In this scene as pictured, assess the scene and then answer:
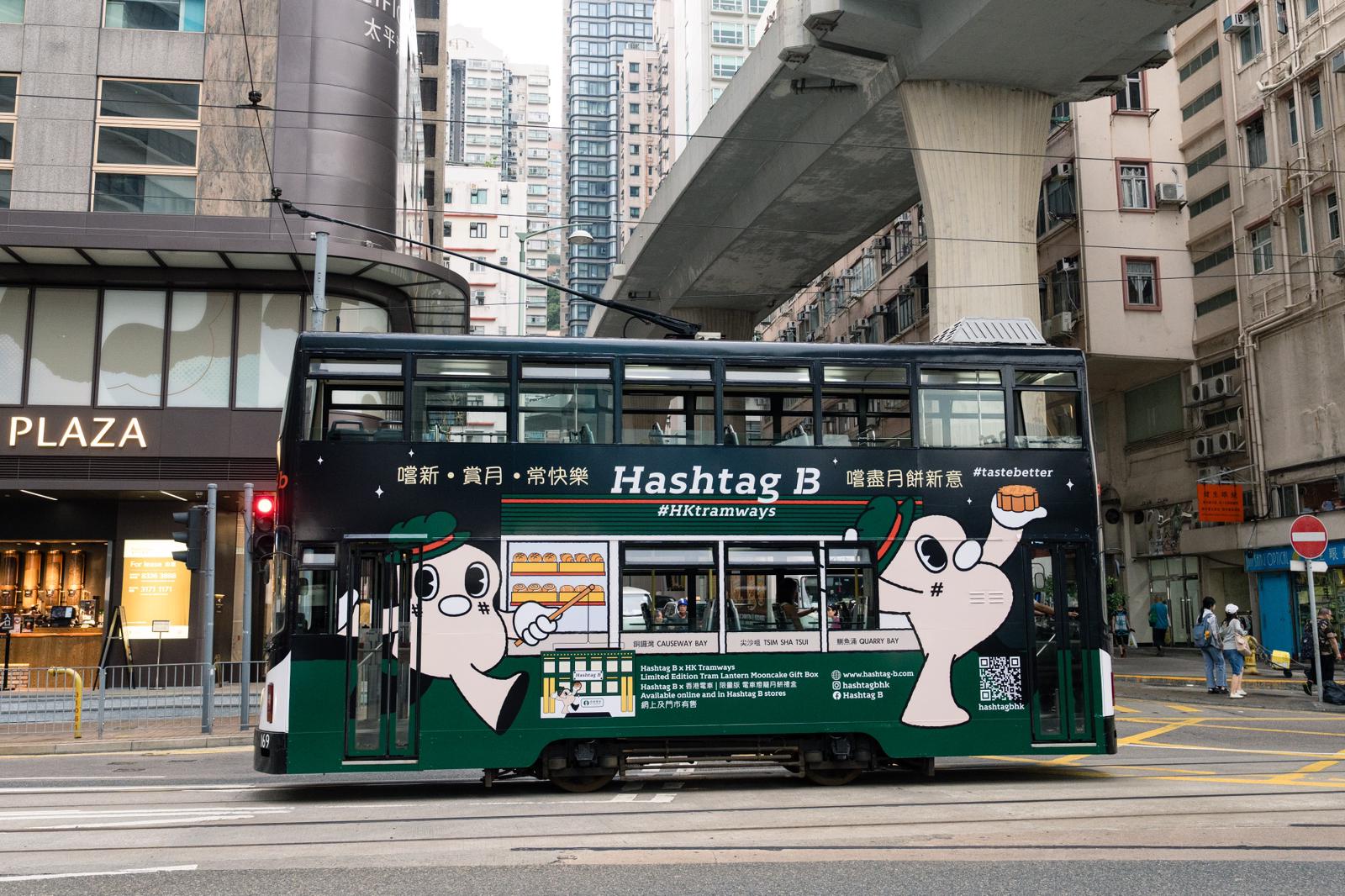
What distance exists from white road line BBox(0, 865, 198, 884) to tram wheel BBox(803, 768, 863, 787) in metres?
5.71

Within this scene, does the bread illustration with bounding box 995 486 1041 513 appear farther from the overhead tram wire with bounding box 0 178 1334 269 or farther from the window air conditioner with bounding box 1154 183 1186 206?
the window air conditioner with bounding box 1154 183 1186 206

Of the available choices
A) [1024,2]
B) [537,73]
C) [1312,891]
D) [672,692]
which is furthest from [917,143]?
[537,73]

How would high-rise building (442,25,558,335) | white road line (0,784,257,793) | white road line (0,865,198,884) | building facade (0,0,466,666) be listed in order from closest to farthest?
1. white road line (0,865,198,884)
2. white road line (0,784,257,793)
3. building facade (0,0,466,666)
4. high-rise building (442,25,558,335)

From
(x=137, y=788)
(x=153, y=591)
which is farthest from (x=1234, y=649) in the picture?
(x=153, y=591)

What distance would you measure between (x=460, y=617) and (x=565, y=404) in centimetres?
215

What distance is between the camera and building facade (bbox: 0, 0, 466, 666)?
23.6 m

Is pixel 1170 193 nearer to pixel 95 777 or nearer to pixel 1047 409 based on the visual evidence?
pixel 1047 409

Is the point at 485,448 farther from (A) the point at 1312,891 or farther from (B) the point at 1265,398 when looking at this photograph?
(B) the point at 1265,398

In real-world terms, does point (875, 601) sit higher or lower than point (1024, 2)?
lower

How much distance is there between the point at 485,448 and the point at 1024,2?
569 inches

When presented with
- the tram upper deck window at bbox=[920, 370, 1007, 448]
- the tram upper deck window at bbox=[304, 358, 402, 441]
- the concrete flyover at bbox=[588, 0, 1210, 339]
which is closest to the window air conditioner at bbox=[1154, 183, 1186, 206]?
the concrete flyover at bbox=[588, 0, 1210, 339]

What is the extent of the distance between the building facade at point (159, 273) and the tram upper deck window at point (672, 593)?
15102 mm

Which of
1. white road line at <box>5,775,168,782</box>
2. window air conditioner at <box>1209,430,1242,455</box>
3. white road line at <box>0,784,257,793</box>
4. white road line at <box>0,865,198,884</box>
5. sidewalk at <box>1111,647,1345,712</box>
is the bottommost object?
white road line at <box>5,775,168,782</box>

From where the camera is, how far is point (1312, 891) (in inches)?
257
